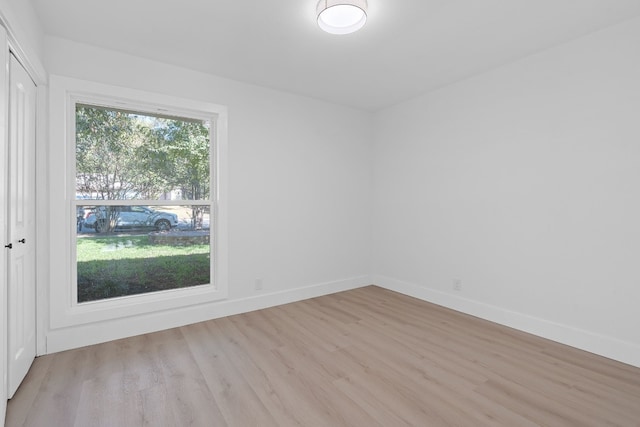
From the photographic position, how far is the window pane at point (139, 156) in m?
2.90

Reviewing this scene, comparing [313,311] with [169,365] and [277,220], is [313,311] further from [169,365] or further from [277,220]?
[169,365]

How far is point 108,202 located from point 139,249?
0.53 metres

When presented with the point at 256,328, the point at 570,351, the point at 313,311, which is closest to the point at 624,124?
the point at 570,351

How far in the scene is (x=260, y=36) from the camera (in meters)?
2.69

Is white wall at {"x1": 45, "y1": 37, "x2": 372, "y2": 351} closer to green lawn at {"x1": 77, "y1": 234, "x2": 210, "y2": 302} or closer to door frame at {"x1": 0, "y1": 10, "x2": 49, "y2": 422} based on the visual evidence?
door frame at {"x1": 0, "y1": 10, "x2": 49, "y2": 422}

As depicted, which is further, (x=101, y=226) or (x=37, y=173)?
(x=101, y=226)

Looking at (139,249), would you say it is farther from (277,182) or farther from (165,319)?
(277,182)

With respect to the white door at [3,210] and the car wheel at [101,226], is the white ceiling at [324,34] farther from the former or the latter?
the car wheel at [101,226]

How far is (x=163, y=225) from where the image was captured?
3.27 meters

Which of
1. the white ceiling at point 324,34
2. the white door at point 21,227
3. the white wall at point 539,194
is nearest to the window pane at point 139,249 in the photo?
the white door at point 21,227

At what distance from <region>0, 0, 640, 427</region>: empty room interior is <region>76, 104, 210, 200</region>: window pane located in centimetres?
2

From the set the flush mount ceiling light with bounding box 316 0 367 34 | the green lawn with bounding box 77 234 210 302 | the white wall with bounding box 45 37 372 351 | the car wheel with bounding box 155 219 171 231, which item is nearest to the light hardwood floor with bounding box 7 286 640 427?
the green lawn with bounding box 77 234 210 302

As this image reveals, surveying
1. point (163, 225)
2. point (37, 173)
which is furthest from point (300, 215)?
point (37, 173)

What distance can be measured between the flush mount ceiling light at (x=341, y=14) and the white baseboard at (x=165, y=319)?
2868mm
